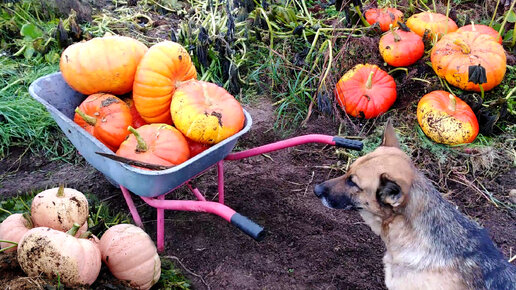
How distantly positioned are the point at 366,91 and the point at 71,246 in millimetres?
3421

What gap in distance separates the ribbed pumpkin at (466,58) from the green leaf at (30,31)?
4.73 metres

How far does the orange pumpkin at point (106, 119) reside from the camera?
9.34ft

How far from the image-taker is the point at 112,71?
2.88m

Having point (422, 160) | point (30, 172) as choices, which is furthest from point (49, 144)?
point (422, 160)

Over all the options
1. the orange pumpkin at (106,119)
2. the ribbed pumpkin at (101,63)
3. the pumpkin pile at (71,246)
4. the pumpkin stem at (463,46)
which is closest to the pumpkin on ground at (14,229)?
the pumpkin pile at (71,246)

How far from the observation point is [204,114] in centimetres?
272

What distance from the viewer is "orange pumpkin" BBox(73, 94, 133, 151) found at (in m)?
2.85

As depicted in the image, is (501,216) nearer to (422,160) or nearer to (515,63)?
(422,160)

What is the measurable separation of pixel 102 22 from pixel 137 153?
12.6 ft

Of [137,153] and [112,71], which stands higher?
[112,71]

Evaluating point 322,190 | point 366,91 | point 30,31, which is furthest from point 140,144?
point 30,31

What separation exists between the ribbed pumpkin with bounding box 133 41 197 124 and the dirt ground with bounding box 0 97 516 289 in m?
1.02

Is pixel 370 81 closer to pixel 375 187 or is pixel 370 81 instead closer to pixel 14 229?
pixel 375 187

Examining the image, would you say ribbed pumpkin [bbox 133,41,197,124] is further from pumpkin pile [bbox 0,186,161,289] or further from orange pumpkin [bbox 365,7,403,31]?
orange pumpkin [bbox 365,7,403,31]
